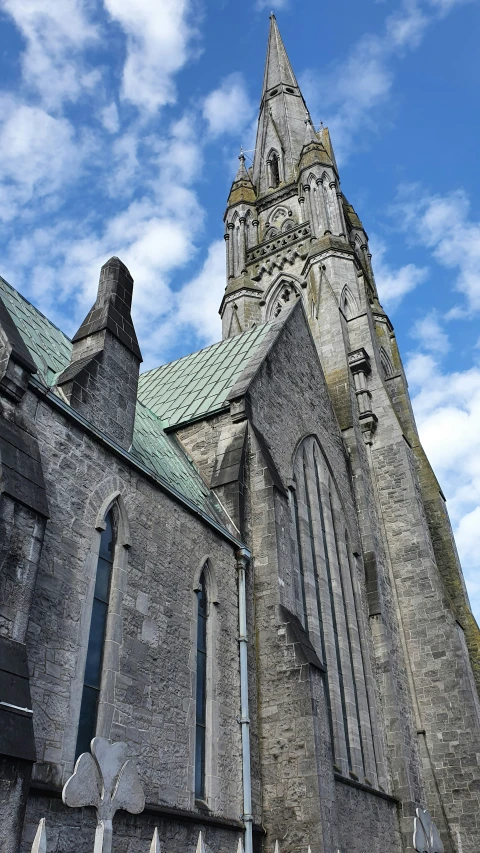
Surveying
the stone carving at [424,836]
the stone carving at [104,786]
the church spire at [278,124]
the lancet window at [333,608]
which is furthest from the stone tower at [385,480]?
the stone carving at [104,786]

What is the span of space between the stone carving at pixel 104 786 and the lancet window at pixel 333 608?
23.1 ft

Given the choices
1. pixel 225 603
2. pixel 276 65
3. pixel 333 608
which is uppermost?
pixel 276 65

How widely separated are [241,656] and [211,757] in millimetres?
1622

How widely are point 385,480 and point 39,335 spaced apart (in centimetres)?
1246

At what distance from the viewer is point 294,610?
1214 cm

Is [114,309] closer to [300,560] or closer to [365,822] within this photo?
[300,560]

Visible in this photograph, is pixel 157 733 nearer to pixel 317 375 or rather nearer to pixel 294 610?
pixel 294 610

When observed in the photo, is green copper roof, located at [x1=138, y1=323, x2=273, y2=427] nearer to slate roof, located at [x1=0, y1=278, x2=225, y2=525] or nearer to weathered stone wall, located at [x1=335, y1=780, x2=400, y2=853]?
slate roof, located at [x1=0, y1=278, x2=225, y2=525]

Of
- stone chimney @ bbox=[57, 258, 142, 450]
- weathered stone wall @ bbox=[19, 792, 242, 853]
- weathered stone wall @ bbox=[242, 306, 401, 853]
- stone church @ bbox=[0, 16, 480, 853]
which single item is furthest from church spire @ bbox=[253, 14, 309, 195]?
weathered stone wall @ bbox=[19, 792, 242, 853]

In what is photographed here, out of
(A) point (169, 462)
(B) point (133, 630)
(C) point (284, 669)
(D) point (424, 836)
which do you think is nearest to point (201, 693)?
(C) point (284, 669)

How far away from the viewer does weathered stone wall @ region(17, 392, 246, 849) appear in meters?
7.41

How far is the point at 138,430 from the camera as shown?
1227 centimetres

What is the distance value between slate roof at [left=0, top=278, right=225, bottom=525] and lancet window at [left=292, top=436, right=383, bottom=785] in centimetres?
275

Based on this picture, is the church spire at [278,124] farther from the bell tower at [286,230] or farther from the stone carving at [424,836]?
the stone carving at [424,836]
